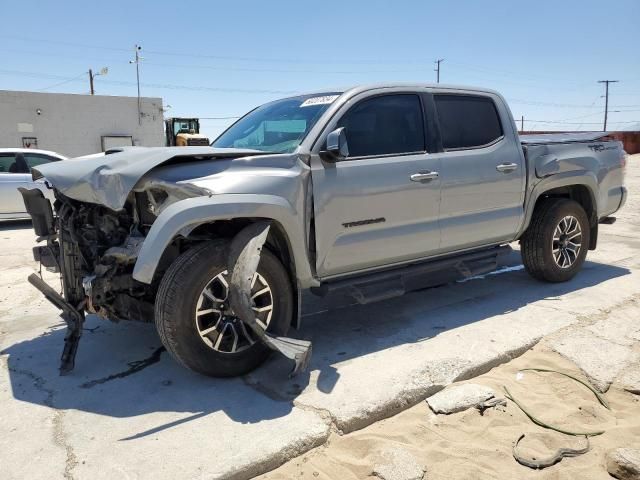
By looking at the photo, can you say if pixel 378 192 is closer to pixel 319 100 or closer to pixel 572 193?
pixel 319 100

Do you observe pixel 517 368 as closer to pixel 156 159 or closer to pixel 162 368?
pixel 162 368

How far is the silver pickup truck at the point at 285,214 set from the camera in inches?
127

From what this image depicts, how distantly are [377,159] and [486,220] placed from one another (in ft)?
4.44

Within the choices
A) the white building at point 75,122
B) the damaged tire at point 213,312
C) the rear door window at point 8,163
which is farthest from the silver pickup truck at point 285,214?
the white building at point 75,122

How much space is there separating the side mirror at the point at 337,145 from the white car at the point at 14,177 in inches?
312

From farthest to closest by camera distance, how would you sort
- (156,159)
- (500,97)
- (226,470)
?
(500,97)
(156,159)
(226,470)

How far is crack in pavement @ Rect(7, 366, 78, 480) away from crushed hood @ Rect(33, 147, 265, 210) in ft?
4.08

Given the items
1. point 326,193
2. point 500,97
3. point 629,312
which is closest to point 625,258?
point 629,312

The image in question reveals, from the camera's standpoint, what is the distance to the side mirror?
3.61m

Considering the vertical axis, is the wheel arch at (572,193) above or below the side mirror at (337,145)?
below

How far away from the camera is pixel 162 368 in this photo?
3.67m

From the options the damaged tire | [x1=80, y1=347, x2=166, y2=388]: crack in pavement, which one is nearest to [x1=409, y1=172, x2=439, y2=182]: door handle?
the damaged tire

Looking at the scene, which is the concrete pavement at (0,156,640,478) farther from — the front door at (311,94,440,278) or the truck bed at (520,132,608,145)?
the truck bed at (520,132,608,145)

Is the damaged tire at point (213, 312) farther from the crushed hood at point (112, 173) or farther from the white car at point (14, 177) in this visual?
the white car at point (14, 177)
